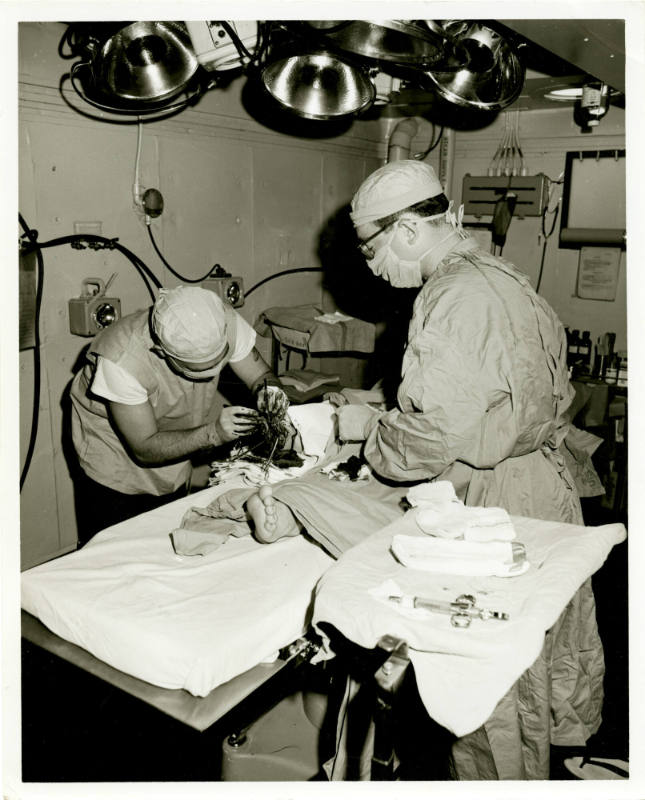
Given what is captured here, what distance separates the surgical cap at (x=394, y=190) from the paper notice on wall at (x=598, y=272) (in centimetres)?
327

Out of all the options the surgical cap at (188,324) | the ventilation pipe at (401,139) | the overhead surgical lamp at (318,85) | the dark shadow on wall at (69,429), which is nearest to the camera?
the surgical cap at (188,324)

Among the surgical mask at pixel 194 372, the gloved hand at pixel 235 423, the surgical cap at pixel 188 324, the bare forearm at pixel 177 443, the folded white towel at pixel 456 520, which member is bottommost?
the folded white towel at pixel 456 520

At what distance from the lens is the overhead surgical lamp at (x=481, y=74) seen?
123 inches

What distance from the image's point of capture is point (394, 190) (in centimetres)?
228

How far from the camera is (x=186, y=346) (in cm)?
256

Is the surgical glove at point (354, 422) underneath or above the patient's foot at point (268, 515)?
above

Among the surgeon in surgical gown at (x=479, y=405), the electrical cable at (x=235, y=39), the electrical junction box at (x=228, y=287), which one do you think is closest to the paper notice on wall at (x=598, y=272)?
the electrical junction box at (x=228, y=287)

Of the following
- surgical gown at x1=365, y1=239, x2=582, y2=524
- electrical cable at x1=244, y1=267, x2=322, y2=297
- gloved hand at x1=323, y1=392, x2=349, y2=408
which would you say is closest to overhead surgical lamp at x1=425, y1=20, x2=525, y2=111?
surgical gown at x1=365, y1=239, x2=582, y2=524

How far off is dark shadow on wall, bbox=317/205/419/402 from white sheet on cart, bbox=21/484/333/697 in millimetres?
3055

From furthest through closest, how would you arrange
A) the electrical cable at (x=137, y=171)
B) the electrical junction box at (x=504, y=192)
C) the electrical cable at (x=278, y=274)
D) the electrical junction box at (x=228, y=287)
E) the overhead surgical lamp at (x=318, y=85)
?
the electrical junction box at (x=504, y=192), the electrical cable at (x=278, y=274), the electrical junction box at (x=228, y=287), the electrical cable at (x=137, y=171), the overhead surgical lamp at (x=318, y=85)

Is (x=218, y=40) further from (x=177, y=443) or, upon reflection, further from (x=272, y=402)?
(x=177, y=443)

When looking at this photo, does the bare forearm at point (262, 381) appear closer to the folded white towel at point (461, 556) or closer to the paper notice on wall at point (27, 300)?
the paper notice on wall at point (27, 300)

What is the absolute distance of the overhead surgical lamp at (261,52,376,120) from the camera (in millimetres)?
2932
